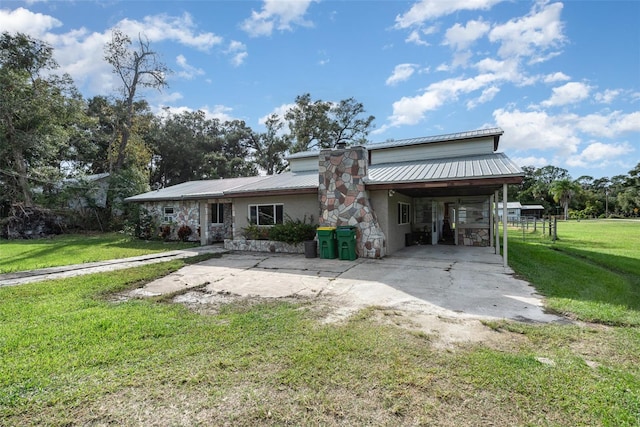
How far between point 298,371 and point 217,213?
47.1 feet

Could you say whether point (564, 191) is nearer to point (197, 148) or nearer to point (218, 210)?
point (197, 148)

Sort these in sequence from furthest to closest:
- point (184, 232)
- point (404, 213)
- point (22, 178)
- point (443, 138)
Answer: point (22, 178)
point (184, 232)
point (443, 138)
point (404, 213)

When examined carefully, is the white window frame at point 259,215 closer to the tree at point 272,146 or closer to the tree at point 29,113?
the tree at point 29,113

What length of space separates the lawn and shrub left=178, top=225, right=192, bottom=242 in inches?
449

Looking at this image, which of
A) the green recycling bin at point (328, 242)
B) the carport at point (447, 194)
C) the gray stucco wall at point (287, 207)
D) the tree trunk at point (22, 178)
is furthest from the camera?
the tree trunk at point (22, 178)

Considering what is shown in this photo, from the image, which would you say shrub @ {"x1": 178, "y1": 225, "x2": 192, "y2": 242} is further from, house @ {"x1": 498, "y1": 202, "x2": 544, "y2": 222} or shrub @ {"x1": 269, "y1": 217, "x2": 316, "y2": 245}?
house @ {"x1": 498, "y1": 202, "x2": 544, "y2": 222}

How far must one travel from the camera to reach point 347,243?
10.1m

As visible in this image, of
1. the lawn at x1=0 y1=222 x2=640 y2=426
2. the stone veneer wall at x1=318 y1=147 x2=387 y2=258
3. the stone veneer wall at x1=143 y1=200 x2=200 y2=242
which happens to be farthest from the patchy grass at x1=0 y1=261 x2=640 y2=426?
the stone veneer wall at x1=143 y1=200 x2=200 y2=242

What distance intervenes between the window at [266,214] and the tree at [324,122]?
18.4 m

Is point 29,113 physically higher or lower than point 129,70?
lower

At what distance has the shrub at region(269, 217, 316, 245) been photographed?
11.6m

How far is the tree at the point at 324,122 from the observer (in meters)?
30.4

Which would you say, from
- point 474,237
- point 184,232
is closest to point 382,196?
point 474,237

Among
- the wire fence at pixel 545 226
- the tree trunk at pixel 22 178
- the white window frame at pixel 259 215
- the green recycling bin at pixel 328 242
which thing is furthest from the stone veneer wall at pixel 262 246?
the tree trunk at pixel 22 178
